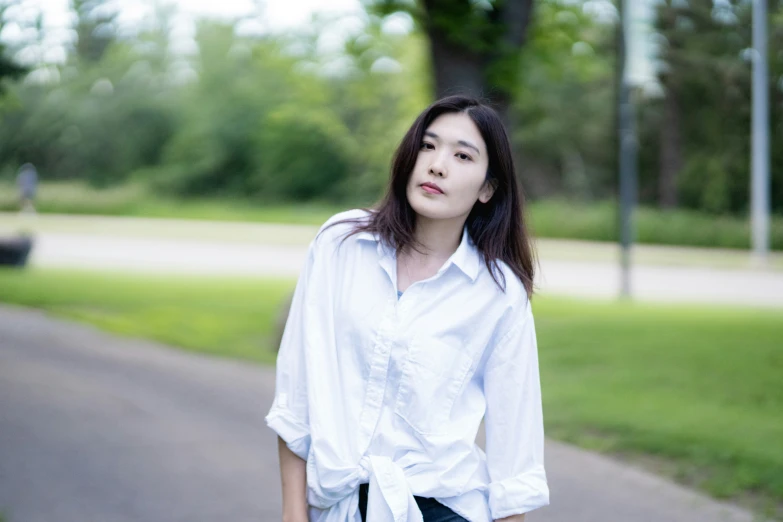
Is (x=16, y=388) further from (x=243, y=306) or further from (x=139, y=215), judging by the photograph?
(x=139, y=215)

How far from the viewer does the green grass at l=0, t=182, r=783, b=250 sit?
31.8 metres

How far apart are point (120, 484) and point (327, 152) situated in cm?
4231

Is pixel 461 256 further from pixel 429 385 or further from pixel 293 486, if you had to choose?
pixel 293 486

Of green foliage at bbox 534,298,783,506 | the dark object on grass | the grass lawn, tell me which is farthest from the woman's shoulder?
the dark object on grass

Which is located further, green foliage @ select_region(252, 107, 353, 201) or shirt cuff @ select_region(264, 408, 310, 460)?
green foliage @ select_region(252, 107, 353, 201)

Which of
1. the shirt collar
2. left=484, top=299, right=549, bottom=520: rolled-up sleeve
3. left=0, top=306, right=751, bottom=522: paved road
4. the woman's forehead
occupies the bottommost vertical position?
left=0, top=306, right=751, bottom=522: paved road

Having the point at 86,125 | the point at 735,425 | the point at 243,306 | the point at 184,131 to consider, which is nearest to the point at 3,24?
the point at 243,306

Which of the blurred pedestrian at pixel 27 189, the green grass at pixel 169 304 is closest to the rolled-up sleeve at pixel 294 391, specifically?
the green grass at pixel 169 304

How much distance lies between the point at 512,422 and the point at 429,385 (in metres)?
0.21

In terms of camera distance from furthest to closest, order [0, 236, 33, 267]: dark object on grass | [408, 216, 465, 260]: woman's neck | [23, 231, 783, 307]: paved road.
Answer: [23, 231, 783, 307]: paved road → [0, 236, 33, 267]: dark object on grass → [408, 216, 465, 260]: woman's neck

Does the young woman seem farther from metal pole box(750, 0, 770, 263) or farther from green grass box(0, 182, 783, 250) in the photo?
green grass box(0, 182, 783, 250)

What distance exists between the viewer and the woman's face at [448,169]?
230cm

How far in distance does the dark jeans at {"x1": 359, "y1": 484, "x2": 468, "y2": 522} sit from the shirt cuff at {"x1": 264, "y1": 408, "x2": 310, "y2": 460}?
0.49 ft

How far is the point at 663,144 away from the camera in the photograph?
42.2 m
